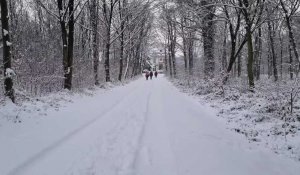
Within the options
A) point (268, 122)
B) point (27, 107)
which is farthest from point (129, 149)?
point (27, 107)

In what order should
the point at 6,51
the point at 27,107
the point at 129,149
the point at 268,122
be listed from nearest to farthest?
the point at 129,149
the point at 268,122
the point at 27,107
the point at 6,51

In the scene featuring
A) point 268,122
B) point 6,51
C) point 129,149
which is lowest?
point 129,149

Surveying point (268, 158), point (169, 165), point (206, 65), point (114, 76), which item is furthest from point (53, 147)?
point (114, 76)

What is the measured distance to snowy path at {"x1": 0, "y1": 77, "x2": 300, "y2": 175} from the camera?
525 centimetres

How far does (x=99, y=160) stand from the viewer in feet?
18.3

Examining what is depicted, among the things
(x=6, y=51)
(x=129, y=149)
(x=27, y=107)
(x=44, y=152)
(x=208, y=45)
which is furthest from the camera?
(x=208, y=45)

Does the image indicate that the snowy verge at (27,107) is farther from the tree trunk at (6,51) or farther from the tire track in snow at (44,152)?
the tire track in snow at (44,152)

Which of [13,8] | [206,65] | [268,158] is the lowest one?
[268,158]

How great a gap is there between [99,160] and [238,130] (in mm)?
4523

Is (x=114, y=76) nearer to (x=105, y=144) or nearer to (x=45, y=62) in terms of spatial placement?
(x=45, y=62)

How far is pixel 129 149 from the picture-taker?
635 centimetres

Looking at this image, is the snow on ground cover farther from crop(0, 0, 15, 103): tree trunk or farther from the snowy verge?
crop(0, 0, 15, 103): tree trunk

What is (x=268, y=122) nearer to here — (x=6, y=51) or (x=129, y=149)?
(x=129, y=149)

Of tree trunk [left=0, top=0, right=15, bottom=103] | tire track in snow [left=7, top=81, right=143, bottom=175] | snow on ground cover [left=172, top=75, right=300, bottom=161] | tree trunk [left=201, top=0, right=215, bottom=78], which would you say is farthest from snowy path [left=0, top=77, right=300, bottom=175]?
tree trunk [left=201, top=0, right=215, bottom=78]
